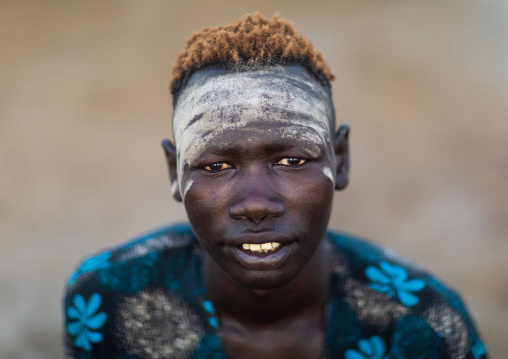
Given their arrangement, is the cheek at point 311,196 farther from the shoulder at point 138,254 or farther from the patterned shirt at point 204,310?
the shoulder at point 138,254

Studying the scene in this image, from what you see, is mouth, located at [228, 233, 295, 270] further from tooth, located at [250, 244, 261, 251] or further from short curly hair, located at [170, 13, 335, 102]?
short curly hair, located at [170, 13, 335, 102]

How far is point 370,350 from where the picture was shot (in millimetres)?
1896

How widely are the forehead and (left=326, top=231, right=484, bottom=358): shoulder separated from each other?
55cm

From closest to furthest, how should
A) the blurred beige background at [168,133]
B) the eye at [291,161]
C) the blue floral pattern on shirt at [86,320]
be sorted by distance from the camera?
the eye at [291,161]
the blue floral pattern on shirt at [86,320]
the blurred beige background at [168,133]

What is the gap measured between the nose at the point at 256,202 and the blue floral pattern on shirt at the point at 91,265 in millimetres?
701

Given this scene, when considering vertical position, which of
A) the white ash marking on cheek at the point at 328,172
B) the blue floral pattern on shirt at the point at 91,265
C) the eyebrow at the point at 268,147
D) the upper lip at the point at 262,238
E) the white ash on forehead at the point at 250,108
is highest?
the white ash on forehead at the point at 250,108

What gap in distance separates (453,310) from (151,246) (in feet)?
3.46

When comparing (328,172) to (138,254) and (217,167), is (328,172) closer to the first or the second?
(217,167)

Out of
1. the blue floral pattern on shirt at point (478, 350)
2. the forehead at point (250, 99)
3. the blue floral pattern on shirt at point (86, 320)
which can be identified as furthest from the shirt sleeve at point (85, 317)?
the blue floral pattern on shirt at point (478, 350)

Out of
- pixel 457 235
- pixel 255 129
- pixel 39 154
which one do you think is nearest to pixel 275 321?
pixel 255 129

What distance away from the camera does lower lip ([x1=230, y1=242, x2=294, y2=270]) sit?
1.57 meters

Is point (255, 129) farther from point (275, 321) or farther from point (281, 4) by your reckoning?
point (281, 4)

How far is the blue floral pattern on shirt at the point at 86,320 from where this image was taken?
6.46 feet

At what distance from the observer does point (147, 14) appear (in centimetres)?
560
